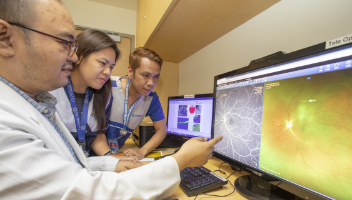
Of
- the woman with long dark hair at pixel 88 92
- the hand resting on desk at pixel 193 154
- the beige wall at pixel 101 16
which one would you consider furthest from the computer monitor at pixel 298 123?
the beige wall at pixel 101 16

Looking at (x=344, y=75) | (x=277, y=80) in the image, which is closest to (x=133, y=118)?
Answer: (x=277, y=80)

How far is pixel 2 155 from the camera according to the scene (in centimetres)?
30

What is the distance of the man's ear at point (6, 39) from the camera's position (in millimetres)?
409

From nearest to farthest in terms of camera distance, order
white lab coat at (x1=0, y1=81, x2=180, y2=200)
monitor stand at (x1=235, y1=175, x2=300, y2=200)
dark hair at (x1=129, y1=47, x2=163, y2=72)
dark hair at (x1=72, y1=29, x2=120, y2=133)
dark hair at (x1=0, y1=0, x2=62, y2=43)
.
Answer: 1. white lab coat at (x1=0, y1=81, x2=180, y2=200)
2. dark hair at (x1=0, y1=0, x2=62, y2=43)
3. monitor stand at (x1=235, y1=175, x2=300, y2=200)
4. dark hair at (x1=72, y1=29, x2=120, y2=133)
5. dark hair at (x1=129, y1=47, x2=163, y2=72)

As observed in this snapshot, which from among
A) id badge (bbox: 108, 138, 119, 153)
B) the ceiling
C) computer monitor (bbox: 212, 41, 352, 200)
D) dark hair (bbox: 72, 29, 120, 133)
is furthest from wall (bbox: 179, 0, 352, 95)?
the ceiling

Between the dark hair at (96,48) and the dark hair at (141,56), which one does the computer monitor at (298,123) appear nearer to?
the dark hair at (141,56)

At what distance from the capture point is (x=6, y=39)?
418 mm

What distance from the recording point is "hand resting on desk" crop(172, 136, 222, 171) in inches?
21.8

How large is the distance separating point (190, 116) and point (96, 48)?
28.2 inches

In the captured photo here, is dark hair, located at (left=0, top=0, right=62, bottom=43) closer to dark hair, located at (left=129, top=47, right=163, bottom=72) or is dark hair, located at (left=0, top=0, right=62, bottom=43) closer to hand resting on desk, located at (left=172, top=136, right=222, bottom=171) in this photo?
hand resting on desk, located at (left=172, top=136, right=222, bottom=171)

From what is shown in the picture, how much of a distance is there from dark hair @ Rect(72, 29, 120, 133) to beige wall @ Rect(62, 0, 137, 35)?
1573mm

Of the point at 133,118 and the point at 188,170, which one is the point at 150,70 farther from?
the point at 188,170

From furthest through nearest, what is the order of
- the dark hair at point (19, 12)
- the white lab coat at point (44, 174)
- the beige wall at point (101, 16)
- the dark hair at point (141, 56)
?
the beige wall at point (101, 16)
the dark hair at point (141, 56)
the dark hair at point (19, 12)
the white lab coat at point (44, 174)

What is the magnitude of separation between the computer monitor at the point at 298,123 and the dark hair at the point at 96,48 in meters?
0.79
